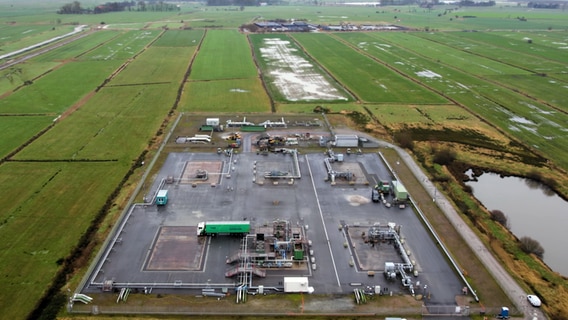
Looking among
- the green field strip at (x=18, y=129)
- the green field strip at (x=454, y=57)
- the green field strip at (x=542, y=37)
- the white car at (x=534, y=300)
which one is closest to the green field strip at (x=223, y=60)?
the green field strip at (x=18, y=129)

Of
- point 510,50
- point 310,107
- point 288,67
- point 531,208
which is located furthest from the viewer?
point 510,50

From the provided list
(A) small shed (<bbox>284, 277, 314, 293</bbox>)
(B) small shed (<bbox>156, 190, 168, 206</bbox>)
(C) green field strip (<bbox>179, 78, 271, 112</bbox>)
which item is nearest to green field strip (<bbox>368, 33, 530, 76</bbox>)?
(C) green field strip (<bbox>179, 78, 271, 112</bbox>)

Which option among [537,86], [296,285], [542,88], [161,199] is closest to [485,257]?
[296,285]

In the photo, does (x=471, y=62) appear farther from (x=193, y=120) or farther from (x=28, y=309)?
(x=28, y=309)

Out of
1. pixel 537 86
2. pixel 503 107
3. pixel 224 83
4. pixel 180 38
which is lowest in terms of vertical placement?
pixel 503 107

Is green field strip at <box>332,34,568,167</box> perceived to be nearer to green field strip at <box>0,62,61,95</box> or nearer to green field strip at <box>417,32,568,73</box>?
green field strip at <box>417,32,568,73</box>

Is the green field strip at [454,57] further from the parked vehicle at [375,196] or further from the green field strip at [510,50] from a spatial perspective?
the parked vehicle at [375,196]

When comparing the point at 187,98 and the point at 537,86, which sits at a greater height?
the point at 537,86

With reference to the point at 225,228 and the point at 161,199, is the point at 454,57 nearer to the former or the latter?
the point at 161,199
